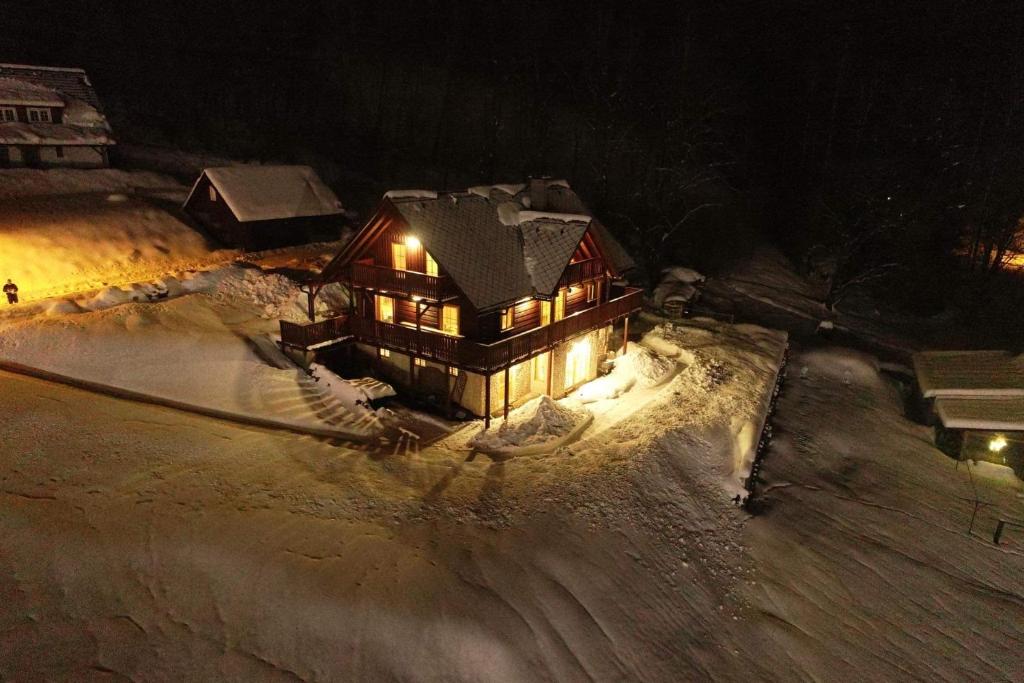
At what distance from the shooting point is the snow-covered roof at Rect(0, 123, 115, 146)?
123ft

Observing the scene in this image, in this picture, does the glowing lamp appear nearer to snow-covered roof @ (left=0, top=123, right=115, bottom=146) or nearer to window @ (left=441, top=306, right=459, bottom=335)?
window @ (left=441, top=306, right=459, bottom=335)

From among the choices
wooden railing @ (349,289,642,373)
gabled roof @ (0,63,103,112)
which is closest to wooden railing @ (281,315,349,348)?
wooden railing @ (349,289,642,373)

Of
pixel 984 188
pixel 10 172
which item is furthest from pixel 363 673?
pixel 984 188

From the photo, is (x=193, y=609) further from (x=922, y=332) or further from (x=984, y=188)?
(x=984, y=188)

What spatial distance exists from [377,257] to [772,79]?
202 ft

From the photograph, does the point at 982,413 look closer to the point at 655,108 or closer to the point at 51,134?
the point at 655,108

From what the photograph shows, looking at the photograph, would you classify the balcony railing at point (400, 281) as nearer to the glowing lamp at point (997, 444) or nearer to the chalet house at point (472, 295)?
the chalet house at point (472, 295)

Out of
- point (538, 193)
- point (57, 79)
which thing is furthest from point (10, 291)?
point (57, 79)

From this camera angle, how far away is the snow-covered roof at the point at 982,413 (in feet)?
79.7

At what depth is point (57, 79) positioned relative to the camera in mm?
41875

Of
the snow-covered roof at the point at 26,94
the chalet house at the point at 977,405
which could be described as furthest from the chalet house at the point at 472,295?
the snow-covered roof at the point at 26,94

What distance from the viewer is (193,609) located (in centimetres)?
1195

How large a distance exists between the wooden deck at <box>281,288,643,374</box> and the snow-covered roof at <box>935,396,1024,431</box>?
1567 cm

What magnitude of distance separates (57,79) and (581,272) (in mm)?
41017
